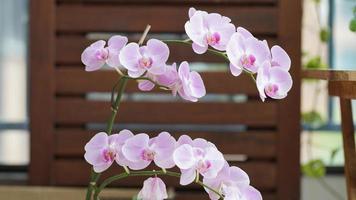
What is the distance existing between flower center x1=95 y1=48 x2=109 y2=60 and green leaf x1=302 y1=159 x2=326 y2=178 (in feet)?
5.79

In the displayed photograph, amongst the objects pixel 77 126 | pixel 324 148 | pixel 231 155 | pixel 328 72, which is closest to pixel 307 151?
pixel 324 148

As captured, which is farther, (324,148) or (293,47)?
(324,148)

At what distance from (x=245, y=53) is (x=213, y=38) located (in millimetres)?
37

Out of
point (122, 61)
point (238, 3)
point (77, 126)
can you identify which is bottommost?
point (77, 126)

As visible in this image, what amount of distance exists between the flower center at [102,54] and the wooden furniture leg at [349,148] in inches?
29.5

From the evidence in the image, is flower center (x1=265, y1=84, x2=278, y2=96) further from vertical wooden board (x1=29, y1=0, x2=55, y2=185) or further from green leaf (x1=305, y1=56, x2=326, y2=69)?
green leaf (x1=305, y1=56, x2=326, y2=69)

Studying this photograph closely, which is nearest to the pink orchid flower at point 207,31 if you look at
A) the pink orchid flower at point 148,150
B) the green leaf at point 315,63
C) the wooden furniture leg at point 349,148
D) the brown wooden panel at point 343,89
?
the pink orchid flower at point 148,150

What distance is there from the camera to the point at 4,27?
2318mm

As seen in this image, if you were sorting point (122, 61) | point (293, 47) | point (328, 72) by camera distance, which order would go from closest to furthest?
point (122, 61) < point (328, 72) < point (293, 47)

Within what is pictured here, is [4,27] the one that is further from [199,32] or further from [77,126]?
[199,32]

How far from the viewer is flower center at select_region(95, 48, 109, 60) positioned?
569 mm

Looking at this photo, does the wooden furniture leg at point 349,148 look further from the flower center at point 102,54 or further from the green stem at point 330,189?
the green stem at point 330,189

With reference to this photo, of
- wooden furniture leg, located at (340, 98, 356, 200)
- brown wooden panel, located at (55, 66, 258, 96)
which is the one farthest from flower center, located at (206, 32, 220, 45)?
brown wooden panel, located at (55, 66, 258, 96)

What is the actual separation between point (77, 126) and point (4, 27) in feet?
2.09
